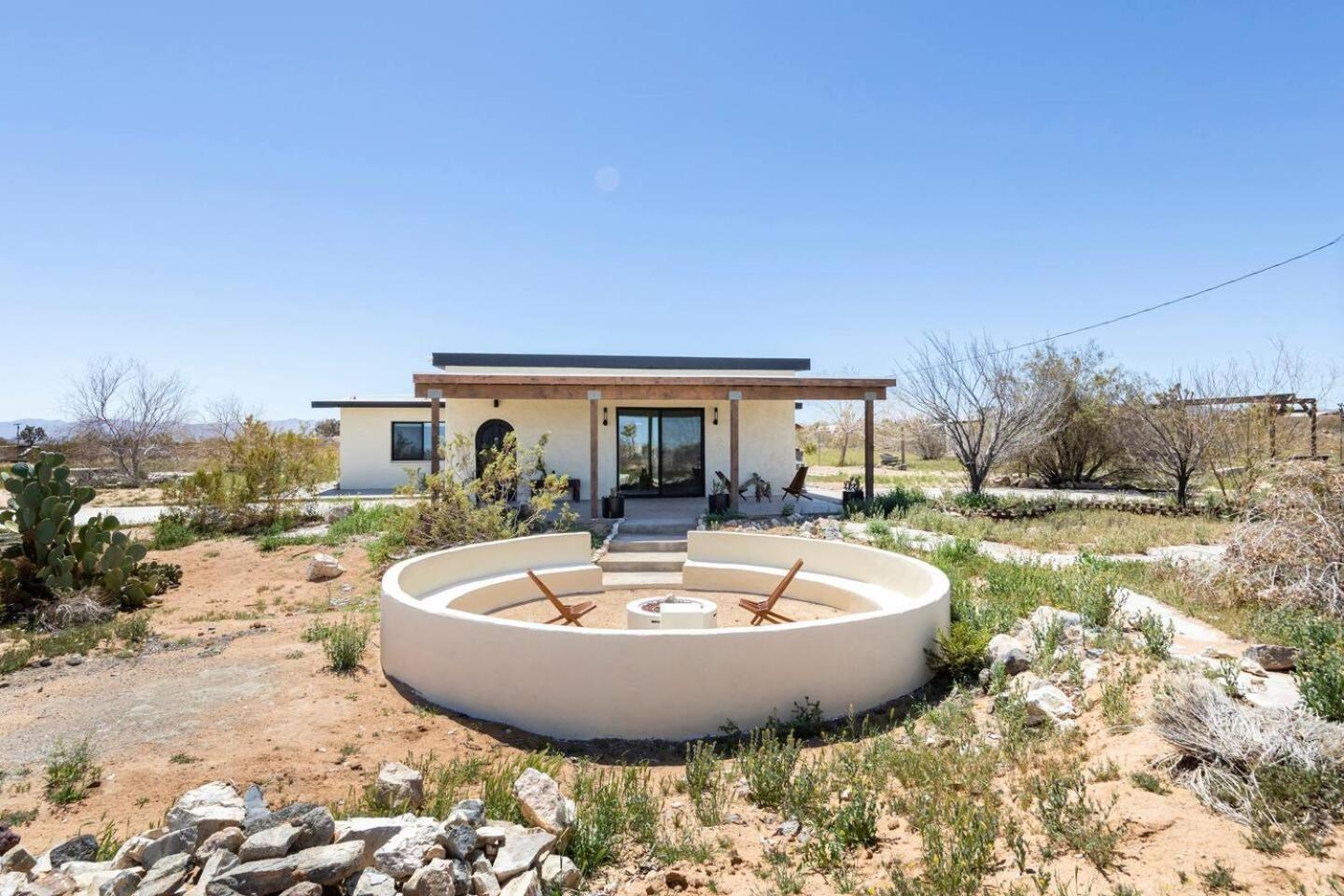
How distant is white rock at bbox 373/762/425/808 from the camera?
3117mm

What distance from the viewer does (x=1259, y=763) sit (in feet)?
9.23

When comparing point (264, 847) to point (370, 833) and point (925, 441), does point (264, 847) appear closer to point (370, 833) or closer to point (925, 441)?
point (370, 833)

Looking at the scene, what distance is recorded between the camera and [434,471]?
1101 cm

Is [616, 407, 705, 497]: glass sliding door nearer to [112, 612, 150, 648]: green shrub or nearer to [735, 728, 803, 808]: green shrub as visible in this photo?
[112, 612, 150, 648]: green shrub

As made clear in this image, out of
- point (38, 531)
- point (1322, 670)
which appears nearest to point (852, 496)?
point (1322, 670)

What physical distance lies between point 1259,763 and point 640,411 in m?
12.2

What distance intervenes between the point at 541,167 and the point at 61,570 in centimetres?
1011

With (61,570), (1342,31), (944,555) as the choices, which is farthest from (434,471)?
(1342,31)

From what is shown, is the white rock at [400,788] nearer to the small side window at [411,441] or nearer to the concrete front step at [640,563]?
the concrete front step at [640,563]

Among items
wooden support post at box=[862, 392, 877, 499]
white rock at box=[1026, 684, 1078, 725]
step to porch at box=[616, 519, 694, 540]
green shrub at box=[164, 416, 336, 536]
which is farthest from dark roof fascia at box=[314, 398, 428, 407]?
white rock at box=[1026, 684, 1078, 725]

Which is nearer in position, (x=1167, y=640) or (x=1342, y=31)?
(x=1167, y=640)

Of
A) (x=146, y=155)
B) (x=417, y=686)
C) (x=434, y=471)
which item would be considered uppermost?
(x=146, y=155)

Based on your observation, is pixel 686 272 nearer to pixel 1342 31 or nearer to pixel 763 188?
pixel 763 188

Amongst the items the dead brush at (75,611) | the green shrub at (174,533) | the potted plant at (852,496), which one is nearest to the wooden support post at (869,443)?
the potted plant at (852,496)
